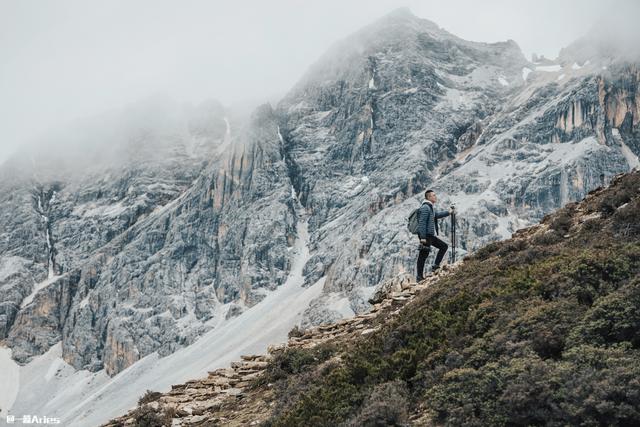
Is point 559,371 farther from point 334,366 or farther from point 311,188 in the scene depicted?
point 311,188

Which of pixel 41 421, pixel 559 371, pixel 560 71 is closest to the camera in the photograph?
pixel 559 371

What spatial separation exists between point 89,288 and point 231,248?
4459 cm

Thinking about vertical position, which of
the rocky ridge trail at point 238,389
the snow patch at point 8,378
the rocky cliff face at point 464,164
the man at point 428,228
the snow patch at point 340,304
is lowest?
the snow patch at point 8,378

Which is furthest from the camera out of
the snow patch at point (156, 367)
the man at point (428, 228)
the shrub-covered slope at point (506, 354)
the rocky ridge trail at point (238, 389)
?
the snow patch at point (156, 367)

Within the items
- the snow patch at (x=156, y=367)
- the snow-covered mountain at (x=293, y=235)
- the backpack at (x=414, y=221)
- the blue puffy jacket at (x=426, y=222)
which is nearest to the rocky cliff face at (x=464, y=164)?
the snow-covered mountain at (x=293, y=235)

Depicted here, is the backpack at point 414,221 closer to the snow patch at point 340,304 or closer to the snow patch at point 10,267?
the snow patch at point 340,304

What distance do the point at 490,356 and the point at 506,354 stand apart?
0.22m

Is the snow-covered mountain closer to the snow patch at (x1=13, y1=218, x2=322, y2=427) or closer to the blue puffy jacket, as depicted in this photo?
the snow patch at (x1=13, y1=218, x2=322, y2=427)

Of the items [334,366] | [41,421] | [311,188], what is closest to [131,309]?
[41,421]

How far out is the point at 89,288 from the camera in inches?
7279

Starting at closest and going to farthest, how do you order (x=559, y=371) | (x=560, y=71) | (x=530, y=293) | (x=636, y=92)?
(x=559, y=371), (x=530, y=293), (x=636, y=92), (x=560, y=71)

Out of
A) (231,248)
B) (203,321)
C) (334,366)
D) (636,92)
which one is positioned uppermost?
(334,366)

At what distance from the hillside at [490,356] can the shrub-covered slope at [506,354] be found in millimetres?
20

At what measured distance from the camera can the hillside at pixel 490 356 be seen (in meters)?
6.60
